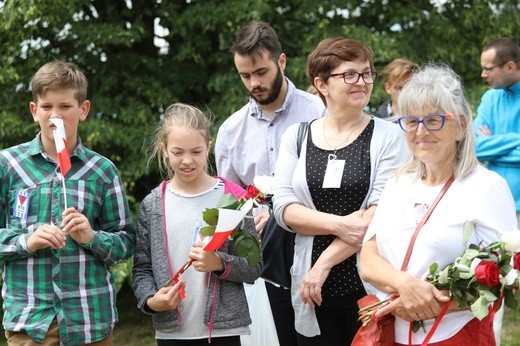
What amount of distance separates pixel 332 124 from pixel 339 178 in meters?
0.30

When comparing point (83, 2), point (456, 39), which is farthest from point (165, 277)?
point (456, 39)

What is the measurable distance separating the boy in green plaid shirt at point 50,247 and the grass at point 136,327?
178 inches

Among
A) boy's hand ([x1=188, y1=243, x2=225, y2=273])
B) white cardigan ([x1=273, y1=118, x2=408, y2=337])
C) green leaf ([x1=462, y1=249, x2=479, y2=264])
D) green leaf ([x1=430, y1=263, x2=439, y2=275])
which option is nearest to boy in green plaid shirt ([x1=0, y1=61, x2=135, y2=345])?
boy's hand ([x1=188, y1=243, x2=225, y2=273])

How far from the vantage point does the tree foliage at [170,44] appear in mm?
8969

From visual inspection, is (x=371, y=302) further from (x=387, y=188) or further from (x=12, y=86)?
(x=12, y=86)

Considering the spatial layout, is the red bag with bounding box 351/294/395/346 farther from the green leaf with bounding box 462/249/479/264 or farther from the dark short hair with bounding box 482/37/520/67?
the dark short hair with bounding box 482/37/520/67

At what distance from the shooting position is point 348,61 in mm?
4230

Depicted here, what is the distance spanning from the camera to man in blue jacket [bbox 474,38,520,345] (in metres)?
6.31

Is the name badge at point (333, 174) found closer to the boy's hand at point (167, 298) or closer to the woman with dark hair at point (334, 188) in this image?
the woman with dark hair at point (334, 188)

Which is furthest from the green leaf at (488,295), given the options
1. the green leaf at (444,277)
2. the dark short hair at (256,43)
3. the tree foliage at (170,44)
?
the tree foliage at (170,44)

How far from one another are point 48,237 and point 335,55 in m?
1.46

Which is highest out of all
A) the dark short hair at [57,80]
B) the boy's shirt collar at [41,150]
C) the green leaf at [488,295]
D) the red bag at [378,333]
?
the dark short hair at [57,80]

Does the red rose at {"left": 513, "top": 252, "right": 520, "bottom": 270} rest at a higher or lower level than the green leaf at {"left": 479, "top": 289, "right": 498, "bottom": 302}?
higher

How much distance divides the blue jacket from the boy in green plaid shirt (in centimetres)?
296
